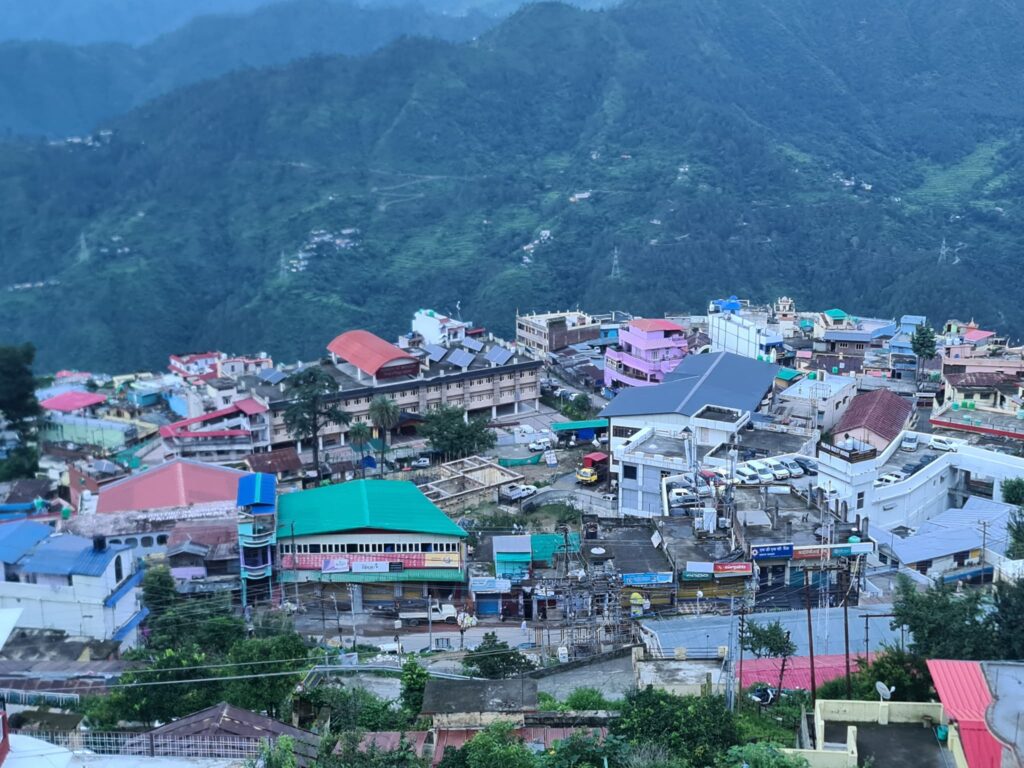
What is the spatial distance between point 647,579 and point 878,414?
45.7 ft

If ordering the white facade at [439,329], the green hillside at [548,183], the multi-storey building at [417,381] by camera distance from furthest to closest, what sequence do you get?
the green hillside at [548,183], the white facade at [439,329], the multi-storey building at [417,381]

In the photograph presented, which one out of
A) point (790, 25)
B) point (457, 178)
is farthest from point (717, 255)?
point (790, 25)

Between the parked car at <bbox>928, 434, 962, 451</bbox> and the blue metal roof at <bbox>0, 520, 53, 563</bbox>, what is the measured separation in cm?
2310

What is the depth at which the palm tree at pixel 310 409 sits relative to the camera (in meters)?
37.4

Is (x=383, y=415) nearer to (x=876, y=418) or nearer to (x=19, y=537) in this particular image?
(x=19, y=537)

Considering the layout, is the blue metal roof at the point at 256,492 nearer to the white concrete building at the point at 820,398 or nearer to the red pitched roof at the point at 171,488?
the red pitched roof at the point at 171,488

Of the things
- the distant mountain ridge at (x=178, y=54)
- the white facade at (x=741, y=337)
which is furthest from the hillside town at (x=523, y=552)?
the distant mountain ridge at (x=178, y=54)

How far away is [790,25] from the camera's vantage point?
113250 millimetres

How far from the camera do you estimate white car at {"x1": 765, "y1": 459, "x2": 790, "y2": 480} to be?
27.8 m

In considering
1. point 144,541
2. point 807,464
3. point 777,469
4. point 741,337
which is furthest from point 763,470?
point 741,337

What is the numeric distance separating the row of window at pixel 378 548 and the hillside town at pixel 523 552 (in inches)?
2.4

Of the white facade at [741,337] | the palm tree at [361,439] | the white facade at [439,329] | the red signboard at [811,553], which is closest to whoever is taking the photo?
the red signboard at [811,553]

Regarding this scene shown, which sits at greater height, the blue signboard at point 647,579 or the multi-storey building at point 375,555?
the multi-storey building at point 375,555

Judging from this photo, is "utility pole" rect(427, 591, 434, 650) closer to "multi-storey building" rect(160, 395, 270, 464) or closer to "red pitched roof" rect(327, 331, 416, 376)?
"multi-storey building" rect(160, 395, 270, 464)
